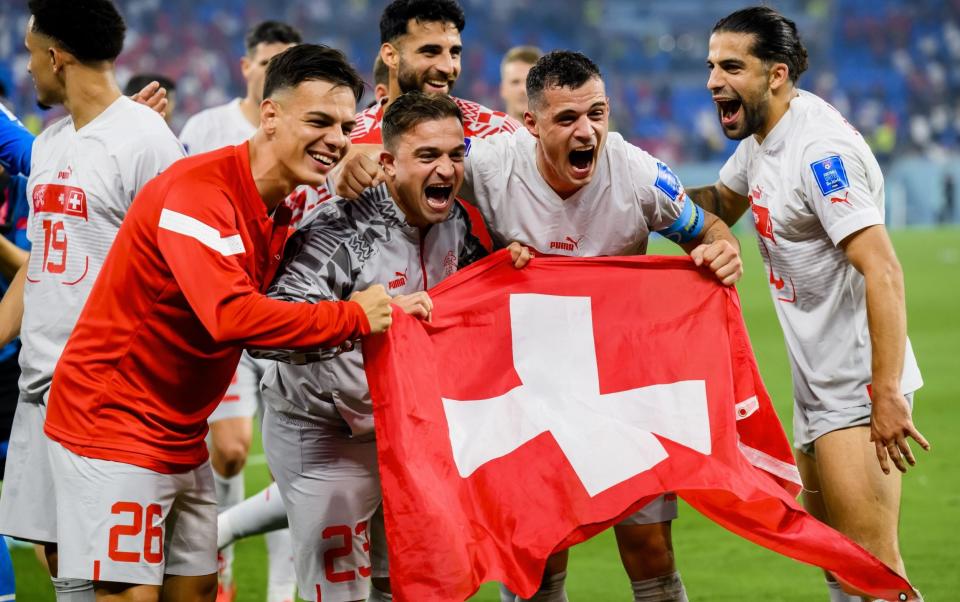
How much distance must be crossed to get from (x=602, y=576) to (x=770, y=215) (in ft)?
8.09

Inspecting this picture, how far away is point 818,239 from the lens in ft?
13.9

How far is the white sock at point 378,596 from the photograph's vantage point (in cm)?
433

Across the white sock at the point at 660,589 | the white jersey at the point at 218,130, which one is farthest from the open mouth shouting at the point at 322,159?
the white jersey at the point at 218,130

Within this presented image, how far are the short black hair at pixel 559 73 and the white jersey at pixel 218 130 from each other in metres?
3.13

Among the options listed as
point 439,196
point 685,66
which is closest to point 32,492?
point 439,196

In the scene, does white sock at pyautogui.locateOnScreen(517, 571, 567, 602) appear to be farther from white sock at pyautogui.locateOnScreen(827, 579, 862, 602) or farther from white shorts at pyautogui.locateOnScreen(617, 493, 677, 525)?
white sock at pyautogui.locateOnScreen(827, 579, 862, 602)

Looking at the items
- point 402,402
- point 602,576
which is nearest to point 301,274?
point 402,402

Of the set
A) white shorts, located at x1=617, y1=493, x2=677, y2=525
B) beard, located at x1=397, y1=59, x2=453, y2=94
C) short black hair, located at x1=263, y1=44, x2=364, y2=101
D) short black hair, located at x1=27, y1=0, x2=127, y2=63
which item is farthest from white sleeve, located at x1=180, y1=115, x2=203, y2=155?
white shorts, located at x1=617, y1=493, x2=677, y2=525

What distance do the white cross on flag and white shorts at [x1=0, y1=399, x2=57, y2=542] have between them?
1.16 meters

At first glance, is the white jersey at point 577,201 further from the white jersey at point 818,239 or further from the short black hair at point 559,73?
the white jersey at point 818,239

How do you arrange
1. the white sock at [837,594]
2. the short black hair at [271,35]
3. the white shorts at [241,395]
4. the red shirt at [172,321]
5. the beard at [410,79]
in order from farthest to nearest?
the short black hair at [271,35]
the white shorts at [241,395]
the beard at [410,79]
the white sock at [837,594]
the red shirt at [172,321]

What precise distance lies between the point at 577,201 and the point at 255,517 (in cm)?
217

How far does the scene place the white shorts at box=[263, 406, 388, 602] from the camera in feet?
13.4

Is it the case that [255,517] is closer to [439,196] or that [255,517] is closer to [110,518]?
[110,518]
